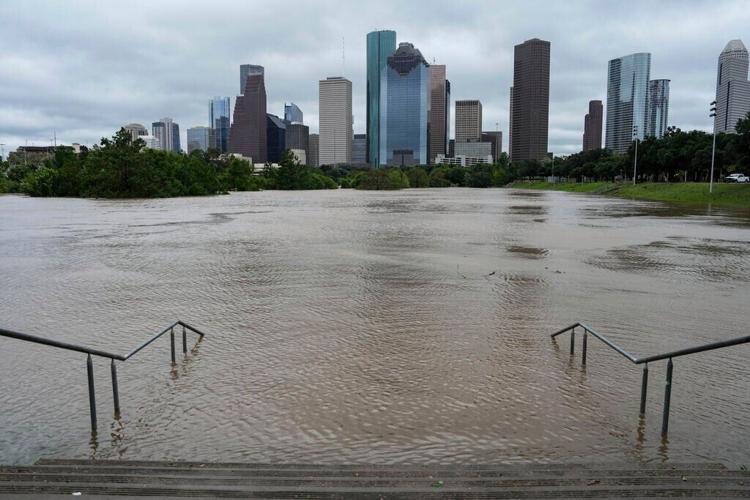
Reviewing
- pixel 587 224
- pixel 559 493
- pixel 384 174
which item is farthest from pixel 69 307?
pixel 384 174

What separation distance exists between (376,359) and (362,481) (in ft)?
14.7

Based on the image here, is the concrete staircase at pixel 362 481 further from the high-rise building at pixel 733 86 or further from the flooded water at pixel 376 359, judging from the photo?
the high-rise building at pixel 733 86

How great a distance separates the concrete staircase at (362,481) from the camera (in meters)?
4.64

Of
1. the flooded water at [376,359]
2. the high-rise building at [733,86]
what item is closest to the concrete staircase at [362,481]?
the flooded water at [376,359]

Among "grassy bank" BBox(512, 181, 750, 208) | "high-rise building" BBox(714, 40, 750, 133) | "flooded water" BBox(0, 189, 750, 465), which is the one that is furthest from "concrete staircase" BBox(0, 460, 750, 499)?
"high-rise building" BBox(714, 40, 750, 133)

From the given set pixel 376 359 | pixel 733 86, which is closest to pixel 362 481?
pixel 376 359

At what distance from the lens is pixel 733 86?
16012 centimetres

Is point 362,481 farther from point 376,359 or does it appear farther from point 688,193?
point 688,193

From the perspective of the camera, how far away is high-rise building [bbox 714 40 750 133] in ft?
473

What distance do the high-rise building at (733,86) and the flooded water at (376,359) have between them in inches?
5711

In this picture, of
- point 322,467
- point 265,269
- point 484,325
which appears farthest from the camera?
point 265,269

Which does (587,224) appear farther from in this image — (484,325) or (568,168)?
(568,168)

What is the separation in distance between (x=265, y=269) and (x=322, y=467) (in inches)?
557

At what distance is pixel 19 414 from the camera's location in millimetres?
7211
